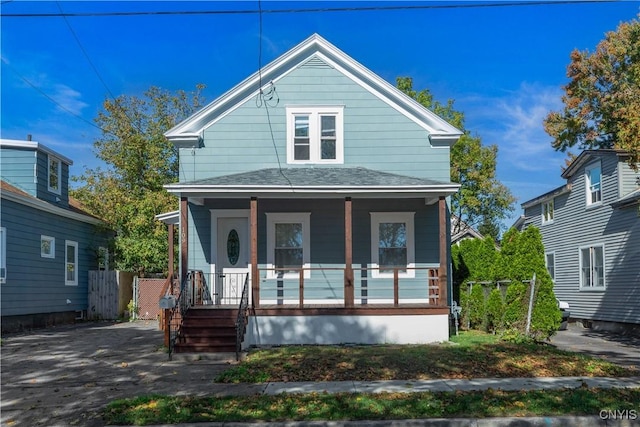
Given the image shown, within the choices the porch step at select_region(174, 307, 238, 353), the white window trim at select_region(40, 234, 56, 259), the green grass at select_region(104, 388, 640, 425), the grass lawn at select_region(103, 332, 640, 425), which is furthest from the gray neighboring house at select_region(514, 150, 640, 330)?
the white window trim at select_region(40, 234, 56, 259)

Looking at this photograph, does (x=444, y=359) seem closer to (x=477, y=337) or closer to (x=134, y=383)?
(x=477, y=337)

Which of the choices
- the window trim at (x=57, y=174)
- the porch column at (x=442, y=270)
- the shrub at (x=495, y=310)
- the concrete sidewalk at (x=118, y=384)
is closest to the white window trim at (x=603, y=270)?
the shrub at (x=495, y=310)

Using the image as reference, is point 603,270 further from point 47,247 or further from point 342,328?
point 47,247

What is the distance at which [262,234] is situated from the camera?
15.4 m

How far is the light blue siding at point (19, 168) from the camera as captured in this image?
19266 millimetres

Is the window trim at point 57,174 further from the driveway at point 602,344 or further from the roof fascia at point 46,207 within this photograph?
the driveway at point 602,344

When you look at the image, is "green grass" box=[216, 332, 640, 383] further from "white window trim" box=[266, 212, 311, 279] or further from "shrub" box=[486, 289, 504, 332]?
"white window trim" box=[266, 212, 311, 279]

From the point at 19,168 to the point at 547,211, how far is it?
21.2 m

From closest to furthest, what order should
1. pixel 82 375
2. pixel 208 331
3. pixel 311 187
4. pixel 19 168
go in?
1. pixel 82 375
2. pixel 208 331
3. pixel 311 187
4. pixel 19 168

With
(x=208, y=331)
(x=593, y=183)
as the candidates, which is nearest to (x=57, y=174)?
(x=208, y=331)

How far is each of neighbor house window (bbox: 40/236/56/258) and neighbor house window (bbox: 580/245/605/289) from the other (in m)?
19.3

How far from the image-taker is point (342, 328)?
13453 millimetres

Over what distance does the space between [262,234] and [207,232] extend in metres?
1.50

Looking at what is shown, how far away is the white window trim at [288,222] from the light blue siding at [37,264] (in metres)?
7.92
